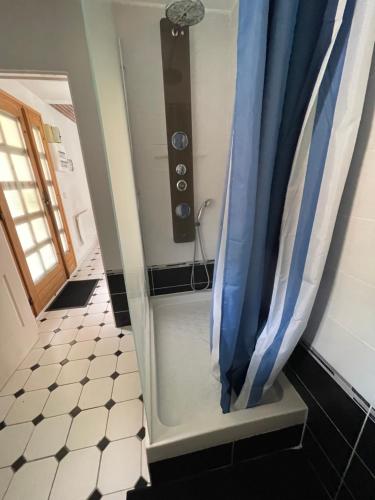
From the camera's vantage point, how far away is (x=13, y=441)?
3.76 ft

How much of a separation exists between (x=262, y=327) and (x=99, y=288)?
226cm

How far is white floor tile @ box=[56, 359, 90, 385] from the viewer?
1471 millimetres

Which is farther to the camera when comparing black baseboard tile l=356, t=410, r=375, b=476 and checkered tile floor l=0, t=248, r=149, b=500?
checkered tile floor l=0, t=248, r=149, b=500

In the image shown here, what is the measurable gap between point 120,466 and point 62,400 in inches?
22.5

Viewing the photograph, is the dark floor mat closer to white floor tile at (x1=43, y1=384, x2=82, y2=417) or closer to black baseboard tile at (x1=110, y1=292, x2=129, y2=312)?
black baseboard tile at (x1=110, y1=292, x2=129, y2=312)

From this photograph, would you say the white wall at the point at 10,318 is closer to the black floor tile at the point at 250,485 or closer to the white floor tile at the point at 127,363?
the white floor tile at the point at 127,363

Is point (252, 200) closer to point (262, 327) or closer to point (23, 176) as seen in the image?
point (262, 327)

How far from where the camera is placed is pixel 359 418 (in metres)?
0.71

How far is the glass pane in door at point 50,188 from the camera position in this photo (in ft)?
8.72

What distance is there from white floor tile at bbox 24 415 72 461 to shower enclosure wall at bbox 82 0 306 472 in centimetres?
56

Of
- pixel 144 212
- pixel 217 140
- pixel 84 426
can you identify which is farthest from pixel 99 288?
pixel 217 140

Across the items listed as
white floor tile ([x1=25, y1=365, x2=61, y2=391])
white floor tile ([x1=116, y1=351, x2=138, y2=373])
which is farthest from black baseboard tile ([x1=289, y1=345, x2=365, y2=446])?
white floor tile ([x1=25, y1=365, x2=61, y2=391])

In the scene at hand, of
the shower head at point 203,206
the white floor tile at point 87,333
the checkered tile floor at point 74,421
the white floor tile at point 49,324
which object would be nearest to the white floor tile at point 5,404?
the checkered tile floor at point 74,421

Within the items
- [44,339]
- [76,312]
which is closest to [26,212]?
[76,312]
